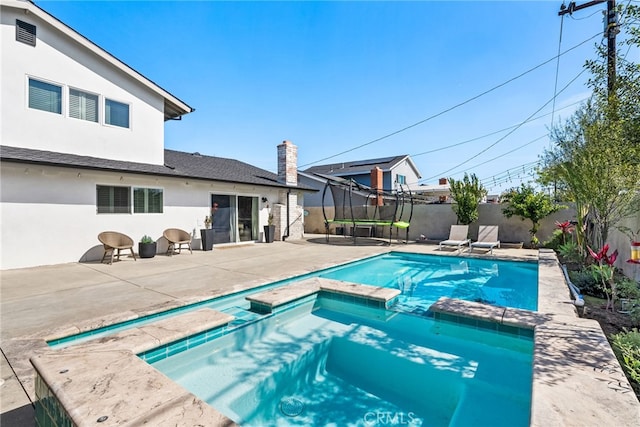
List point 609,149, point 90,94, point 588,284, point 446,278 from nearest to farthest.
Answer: point 609,149 → point 588,284 → point 446,278 → point 90,94

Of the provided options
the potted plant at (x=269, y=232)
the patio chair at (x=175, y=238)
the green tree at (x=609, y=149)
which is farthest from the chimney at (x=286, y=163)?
the green tree at (x=609, y=149)

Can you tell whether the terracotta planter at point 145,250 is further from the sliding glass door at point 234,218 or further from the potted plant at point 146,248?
the sliding glass door at point 234,218

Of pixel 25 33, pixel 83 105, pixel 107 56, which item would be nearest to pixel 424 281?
pixel 83 105

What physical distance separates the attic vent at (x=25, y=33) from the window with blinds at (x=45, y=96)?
3.92ft

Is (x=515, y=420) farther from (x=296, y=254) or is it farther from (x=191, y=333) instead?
(x=296, y=254)

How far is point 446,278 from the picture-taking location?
26.6ft

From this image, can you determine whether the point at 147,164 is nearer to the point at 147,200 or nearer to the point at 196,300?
the point at 147,200

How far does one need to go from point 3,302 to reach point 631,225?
12.5 m

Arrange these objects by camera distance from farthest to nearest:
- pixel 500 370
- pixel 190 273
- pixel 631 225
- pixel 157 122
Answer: pixel 157 122 → pixel 190 273 → pixel 631 225 → pixel 500 370

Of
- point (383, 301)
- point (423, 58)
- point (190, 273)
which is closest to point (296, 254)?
point (190, 273)

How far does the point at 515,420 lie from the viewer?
2734 mm

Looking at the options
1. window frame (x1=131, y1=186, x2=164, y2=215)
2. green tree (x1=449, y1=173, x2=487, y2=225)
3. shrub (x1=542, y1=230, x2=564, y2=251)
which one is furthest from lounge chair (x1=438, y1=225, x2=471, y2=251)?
window frame (x1=131, y1=186, x2=164, y2=215)

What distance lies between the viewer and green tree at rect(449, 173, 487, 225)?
13.6m

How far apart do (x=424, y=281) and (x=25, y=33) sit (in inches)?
532
